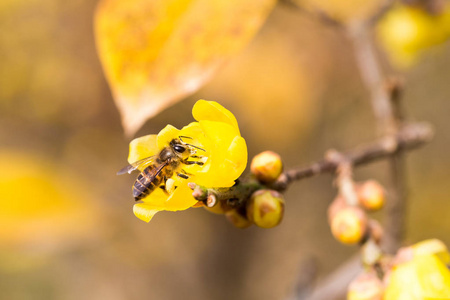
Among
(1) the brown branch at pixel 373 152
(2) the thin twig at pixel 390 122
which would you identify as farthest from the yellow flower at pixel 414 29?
(1) the brown branch at pixel 373 152

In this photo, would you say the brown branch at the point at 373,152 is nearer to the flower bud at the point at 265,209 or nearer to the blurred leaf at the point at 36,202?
the flower bud at the point at 265,209

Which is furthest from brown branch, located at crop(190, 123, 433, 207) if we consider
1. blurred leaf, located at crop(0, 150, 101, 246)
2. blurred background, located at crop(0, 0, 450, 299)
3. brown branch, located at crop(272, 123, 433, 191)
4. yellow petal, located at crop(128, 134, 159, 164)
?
blurred leaf, located at crop(0, 150, 101, 246)

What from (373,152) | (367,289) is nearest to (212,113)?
(367,289)

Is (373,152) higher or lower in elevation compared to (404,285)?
higher

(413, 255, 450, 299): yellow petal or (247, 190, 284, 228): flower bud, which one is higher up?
(247, 190, 284, 228): flower bud

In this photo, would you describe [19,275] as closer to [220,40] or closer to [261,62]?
[261,62]

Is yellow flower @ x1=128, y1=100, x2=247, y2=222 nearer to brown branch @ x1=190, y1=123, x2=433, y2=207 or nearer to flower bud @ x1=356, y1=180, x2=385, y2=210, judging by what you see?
brown branch @ x1=190, y1=123, x2=433, y2=207

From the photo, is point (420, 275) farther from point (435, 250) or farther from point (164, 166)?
point (164, 166)
